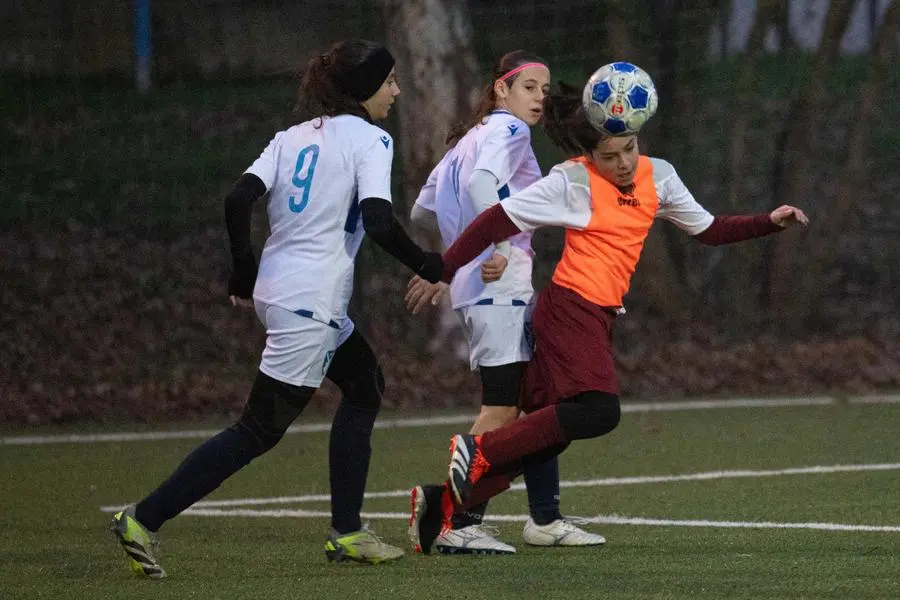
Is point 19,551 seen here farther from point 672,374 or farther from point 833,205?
point 833,205

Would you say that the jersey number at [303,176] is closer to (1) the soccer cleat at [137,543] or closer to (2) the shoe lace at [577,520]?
(1) the soccer cleat at [137,543]

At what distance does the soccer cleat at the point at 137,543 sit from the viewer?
6074 mm

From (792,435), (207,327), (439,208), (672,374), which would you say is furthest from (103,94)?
(439,208)

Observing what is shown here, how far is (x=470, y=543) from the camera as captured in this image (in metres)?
6.65

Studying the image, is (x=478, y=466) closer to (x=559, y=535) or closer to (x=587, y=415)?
(x=587, y=415)

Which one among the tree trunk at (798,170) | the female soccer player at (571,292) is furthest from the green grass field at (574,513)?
the tree trunk at (798,170)

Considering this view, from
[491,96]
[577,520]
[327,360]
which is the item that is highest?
[491,96]

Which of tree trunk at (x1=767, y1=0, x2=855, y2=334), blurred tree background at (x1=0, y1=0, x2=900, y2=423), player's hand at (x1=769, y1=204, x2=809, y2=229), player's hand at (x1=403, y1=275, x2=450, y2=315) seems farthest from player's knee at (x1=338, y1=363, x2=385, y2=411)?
tree trunk at (x1=767, y1=0, x2=855, y2=334)

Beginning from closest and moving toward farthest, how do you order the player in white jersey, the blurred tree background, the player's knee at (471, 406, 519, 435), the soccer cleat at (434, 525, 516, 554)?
the player in white jersey
the soccer cleat at (434, 525, 516, 554)
the player's knee at (471, 406, 519, 435)
the blurred tree background

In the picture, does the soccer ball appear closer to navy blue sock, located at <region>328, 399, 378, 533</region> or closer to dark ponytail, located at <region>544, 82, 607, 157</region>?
dark ponytail, located at <region>544, 82, 607, 157</region>

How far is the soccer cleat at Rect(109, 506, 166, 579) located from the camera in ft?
19.9

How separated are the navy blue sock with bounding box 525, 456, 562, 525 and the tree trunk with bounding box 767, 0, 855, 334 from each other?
6.73 metres

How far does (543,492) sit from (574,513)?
0.76 metres

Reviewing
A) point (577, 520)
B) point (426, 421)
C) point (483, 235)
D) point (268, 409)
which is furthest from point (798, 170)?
point (268, 409)
